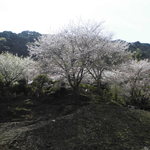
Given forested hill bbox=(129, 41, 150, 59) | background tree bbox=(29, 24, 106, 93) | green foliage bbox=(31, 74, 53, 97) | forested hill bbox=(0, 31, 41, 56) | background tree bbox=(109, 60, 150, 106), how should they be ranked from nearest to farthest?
background tree bbox=(29, 24, 106, 93) → background tree bbox=(109, 60, 150, 106) → green foliage bbox=(31, 74, 53, 97) → forested hill bbox=(129, 41, 150, 59) → forested hill bbox=(0, 31, 41, 56)

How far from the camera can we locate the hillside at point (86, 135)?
5.29 m

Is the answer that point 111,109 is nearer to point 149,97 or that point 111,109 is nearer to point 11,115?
point 11,115

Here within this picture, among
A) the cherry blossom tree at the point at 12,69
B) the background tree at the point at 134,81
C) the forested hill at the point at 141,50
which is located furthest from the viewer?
the forested hill at the point at 141,50

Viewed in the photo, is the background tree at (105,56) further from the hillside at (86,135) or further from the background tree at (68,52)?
the hillside at (86,135)

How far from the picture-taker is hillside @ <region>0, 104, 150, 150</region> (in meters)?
5.29

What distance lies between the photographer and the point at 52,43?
14.4 m

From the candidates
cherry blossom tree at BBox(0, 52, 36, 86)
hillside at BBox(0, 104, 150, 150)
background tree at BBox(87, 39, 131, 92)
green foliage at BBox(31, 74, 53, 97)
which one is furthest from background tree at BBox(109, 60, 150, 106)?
hillside at BBox(0, 104, 150, 150)

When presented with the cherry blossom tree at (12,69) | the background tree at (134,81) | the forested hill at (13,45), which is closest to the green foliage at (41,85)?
the cherry blossom tree at (12,69)

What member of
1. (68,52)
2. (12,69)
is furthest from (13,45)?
(68,52)

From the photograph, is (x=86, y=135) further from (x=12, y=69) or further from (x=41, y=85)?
(x=12, y=69)

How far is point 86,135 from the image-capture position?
5.83m

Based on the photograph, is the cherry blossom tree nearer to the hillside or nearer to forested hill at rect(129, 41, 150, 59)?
the hillside

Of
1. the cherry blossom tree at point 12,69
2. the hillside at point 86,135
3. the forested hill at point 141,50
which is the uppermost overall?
the forested hill at point 141,50

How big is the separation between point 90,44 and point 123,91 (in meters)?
5.83
